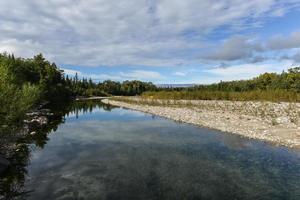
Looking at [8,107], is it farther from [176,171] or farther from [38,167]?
[176,171]

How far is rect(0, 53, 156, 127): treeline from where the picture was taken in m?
21.2

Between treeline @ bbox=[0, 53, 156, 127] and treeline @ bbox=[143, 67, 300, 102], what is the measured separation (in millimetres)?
27248

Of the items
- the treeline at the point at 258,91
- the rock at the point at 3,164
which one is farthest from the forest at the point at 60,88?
the rock at the point at 3,164

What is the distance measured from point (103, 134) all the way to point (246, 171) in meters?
15.3

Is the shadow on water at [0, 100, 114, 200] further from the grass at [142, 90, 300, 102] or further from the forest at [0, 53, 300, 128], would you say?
the grass at [142, 90, 300, 102]

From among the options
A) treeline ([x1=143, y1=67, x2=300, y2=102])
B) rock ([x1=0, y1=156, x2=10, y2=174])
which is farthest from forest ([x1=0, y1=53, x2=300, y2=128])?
rock ([x1=0, y1=156, x2=10, y2=174])

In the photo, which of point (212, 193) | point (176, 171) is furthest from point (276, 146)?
point (212, 193)

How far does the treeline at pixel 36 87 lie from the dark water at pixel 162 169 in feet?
12.0

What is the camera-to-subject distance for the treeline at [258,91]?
53.3 meters

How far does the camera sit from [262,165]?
1611 cm

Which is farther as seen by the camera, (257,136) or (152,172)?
(257,136)

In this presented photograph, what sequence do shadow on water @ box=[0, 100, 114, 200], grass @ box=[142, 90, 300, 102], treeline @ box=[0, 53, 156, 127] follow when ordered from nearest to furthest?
shadow on water @ box=[0, 100, 114, 200]
treeline @ box=[0, 53, 156, 127]
grass @ box=[142, 90, 300, 102]

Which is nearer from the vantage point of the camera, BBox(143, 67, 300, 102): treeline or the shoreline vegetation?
the shoreline vegetation

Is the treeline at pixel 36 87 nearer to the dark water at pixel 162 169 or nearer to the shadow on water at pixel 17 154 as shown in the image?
the shadow on water at pixel 17 154
